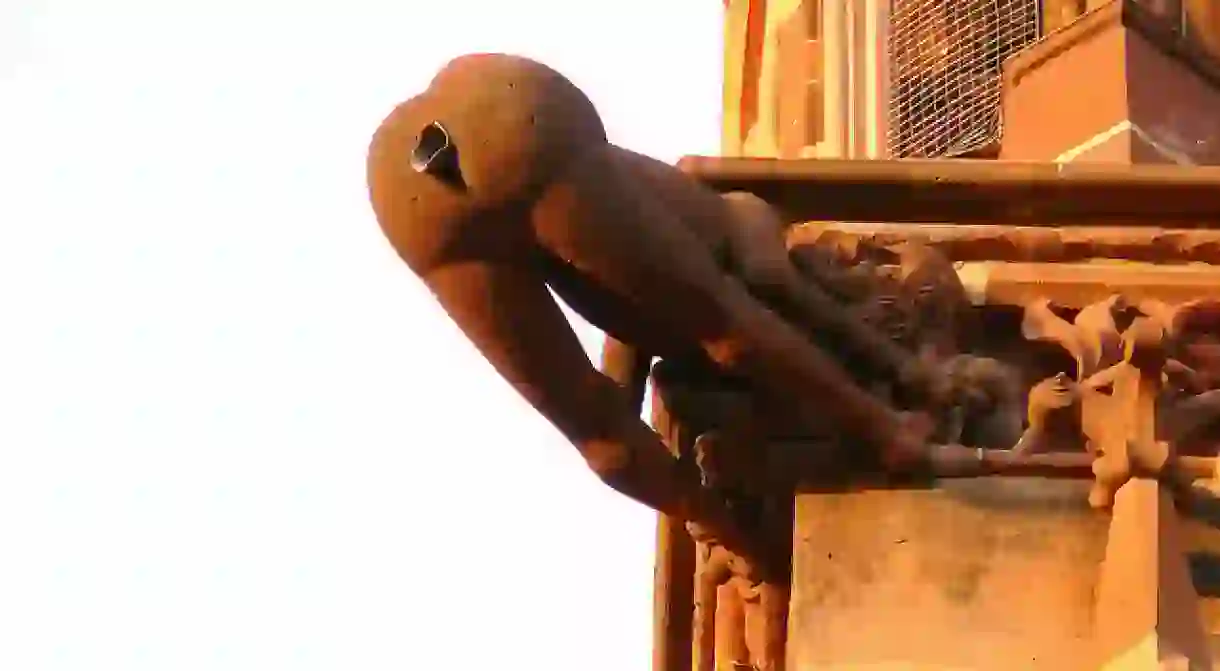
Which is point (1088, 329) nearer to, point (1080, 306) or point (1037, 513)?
point (1080, 306)

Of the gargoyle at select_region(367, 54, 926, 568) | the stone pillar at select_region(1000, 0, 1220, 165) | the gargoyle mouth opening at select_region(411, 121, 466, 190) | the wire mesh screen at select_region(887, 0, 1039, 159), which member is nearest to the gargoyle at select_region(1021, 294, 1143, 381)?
the gargoyle at select_region(367, 54, 926, 568)

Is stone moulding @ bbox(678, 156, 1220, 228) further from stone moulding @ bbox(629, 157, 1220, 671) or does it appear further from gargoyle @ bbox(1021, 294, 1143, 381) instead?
gargoyle @ bbox(1021, 294, 1143, 381)

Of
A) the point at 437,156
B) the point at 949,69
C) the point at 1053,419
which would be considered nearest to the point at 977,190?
the point at 1053,419

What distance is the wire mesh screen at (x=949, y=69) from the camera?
5.38m

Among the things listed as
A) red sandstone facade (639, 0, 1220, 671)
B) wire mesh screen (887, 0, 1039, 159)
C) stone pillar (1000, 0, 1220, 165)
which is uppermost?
wire mesh screen (887, 0, 1039, 159)

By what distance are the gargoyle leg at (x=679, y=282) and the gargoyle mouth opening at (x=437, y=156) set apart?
13 cm

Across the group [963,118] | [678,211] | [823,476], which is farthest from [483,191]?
[963,118]

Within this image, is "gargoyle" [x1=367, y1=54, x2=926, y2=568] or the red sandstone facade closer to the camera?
"gargoyle" [x1=367, y1=54, x2=926, y2=568]

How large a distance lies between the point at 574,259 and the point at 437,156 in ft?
0.84

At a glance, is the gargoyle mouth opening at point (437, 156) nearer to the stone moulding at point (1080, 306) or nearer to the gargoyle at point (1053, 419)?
the stone moulding at point (1080, 306)

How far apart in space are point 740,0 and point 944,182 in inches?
167

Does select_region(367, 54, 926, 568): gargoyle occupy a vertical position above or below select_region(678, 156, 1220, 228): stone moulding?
below

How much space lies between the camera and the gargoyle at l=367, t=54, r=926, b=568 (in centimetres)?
319

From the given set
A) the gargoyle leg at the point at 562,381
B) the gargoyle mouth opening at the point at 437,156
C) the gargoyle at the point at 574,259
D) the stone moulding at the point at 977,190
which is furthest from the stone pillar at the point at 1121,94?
the gargoyle mouth opening at the point at 437,156
